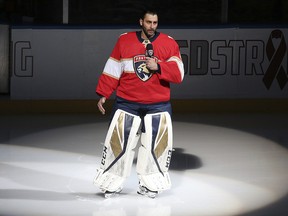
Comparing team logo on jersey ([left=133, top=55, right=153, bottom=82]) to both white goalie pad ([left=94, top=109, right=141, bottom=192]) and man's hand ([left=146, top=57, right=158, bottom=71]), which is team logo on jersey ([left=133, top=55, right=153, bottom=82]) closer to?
man's hand ([left=146, top=57, right=158, bottom=71])

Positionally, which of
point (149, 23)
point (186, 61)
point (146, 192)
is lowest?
point (146, 192)

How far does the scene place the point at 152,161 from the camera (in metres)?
6.40

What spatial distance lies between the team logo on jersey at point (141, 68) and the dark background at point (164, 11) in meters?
6.58

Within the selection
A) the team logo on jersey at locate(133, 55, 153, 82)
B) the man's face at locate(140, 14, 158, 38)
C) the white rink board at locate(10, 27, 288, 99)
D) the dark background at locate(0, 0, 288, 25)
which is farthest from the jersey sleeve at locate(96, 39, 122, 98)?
the dark background at locate(0, 0, 288, 25)

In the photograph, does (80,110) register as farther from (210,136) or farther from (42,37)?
(210,136)

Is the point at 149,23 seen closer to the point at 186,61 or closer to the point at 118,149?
the point at 118,149

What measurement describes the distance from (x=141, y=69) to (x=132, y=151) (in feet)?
1.90

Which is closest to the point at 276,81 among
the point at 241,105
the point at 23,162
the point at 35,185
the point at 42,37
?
the point at 241,105

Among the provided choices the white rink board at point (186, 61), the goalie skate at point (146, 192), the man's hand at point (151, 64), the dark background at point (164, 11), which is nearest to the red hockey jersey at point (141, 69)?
the man's hand at point (151, 64)

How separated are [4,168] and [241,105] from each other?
12.6 feet

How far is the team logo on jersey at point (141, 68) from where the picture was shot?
20.4ft

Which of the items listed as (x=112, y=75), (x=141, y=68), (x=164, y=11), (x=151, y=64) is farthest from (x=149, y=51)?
(x=164, y=11)

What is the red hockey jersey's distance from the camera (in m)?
6.22

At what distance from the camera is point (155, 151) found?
6.37 m
